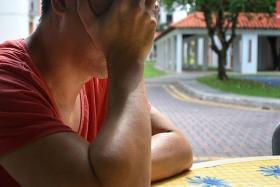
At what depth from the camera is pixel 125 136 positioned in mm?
1156

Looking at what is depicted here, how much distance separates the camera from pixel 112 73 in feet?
4.13

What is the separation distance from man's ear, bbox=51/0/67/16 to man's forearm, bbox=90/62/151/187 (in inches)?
7.6

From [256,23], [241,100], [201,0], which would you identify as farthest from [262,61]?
[241,100]

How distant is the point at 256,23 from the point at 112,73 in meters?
31.7

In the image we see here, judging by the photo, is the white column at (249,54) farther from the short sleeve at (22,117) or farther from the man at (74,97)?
the short sleeve at (22,117)

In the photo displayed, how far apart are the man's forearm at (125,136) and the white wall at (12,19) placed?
20490 mm

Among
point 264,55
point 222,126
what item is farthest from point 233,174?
point 264,55

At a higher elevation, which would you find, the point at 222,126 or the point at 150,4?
the point at 150,4

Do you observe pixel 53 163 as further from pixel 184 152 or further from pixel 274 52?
pixel 274 52

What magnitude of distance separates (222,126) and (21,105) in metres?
8.45

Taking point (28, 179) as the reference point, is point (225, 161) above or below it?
below

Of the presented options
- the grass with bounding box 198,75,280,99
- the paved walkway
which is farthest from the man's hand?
the grass with bounding box 198,75,280,99

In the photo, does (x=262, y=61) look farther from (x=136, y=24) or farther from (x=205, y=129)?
(x=136, y=24)

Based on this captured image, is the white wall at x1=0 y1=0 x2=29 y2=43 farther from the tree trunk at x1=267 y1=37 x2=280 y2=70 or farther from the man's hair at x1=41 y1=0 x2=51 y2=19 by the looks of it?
the man's hair at x1=41 y1=0 x2=51 y2=19
